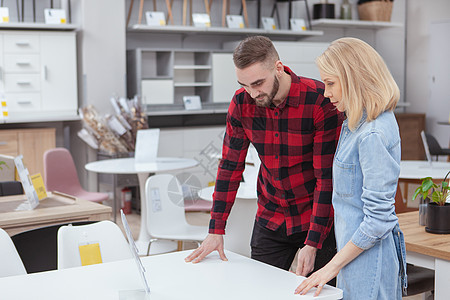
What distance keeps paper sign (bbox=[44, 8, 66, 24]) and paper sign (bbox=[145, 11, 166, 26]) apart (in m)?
1.04

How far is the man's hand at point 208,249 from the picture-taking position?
7.32 feet

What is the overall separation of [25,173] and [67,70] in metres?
3.61

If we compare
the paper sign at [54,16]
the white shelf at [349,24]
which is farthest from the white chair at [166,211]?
the white shelf at [349,24]

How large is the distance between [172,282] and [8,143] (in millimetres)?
5048

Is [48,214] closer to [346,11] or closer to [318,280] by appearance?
[318,280]

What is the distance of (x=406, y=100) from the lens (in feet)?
33.2

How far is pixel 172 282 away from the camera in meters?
1.97

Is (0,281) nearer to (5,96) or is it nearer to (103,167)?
(103,167)

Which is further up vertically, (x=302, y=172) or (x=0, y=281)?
(x=302, y=172)

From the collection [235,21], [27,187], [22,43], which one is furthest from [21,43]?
[27,187]

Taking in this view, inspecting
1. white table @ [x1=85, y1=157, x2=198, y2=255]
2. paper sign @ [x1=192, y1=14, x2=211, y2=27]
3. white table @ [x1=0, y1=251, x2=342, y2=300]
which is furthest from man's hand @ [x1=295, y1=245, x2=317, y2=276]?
paper sign @ [x1=192, y1=14, x2=211, y2=27]

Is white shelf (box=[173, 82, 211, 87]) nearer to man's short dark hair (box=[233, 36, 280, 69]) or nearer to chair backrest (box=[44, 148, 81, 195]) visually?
chair backrest (box=[44, 148, 81, 195])

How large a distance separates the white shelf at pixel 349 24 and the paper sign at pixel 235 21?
1236 mm

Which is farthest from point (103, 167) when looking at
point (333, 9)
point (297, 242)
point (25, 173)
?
point (333, 9)
